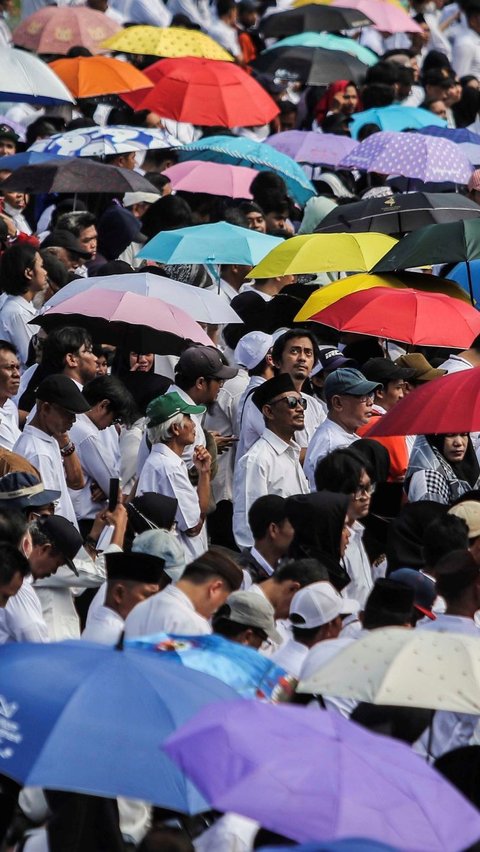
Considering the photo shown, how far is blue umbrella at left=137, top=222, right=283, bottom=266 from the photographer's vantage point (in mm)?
9633

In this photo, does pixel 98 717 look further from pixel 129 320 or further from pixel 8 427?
pixel 129 320

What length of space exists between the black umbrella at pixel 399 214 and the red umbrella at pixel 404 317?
1439mm

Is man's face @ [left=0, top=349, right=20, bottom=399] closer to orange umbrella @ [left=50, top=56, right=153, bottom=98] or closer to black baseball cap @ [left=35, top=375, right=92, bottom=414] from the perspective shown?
black baseball cap @ [left=35, top=375, right=92, bottom=414]

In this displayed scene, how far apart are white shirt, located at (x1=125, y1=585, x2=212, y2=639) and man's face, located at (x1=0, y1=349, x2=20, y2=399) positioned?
242cm

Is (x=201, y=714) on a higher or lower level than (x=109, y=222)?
higher

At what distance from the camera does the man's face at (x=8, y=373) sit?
314 inches

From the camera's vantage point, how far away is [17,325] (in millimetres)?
9109

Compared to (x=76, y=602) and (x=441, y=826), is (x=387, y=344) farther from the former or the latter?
(x=441, y=826)

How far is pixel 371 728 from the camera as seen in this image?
523 cm

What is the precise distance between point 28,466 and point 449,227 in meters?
3.21

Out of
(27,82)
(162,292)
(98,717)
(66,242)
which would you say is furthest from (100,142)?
(98,717)

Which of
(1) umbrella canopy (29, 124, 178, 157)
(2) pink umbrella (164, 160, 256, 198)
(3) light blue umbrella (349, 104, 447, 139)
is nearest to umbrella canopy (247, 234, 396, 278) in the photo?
(2) pink umbrella (164, 160, 256, 198)


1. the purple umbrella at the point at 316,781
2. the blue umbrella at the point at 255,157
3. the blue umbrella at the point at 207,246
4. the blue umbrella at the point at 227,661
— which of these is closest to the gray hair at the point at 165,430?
the blue umbrella at the point at 207,246

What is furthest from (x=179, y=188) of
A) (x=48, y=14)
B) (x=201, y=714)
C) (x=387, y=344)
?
(x=201, y=714)
